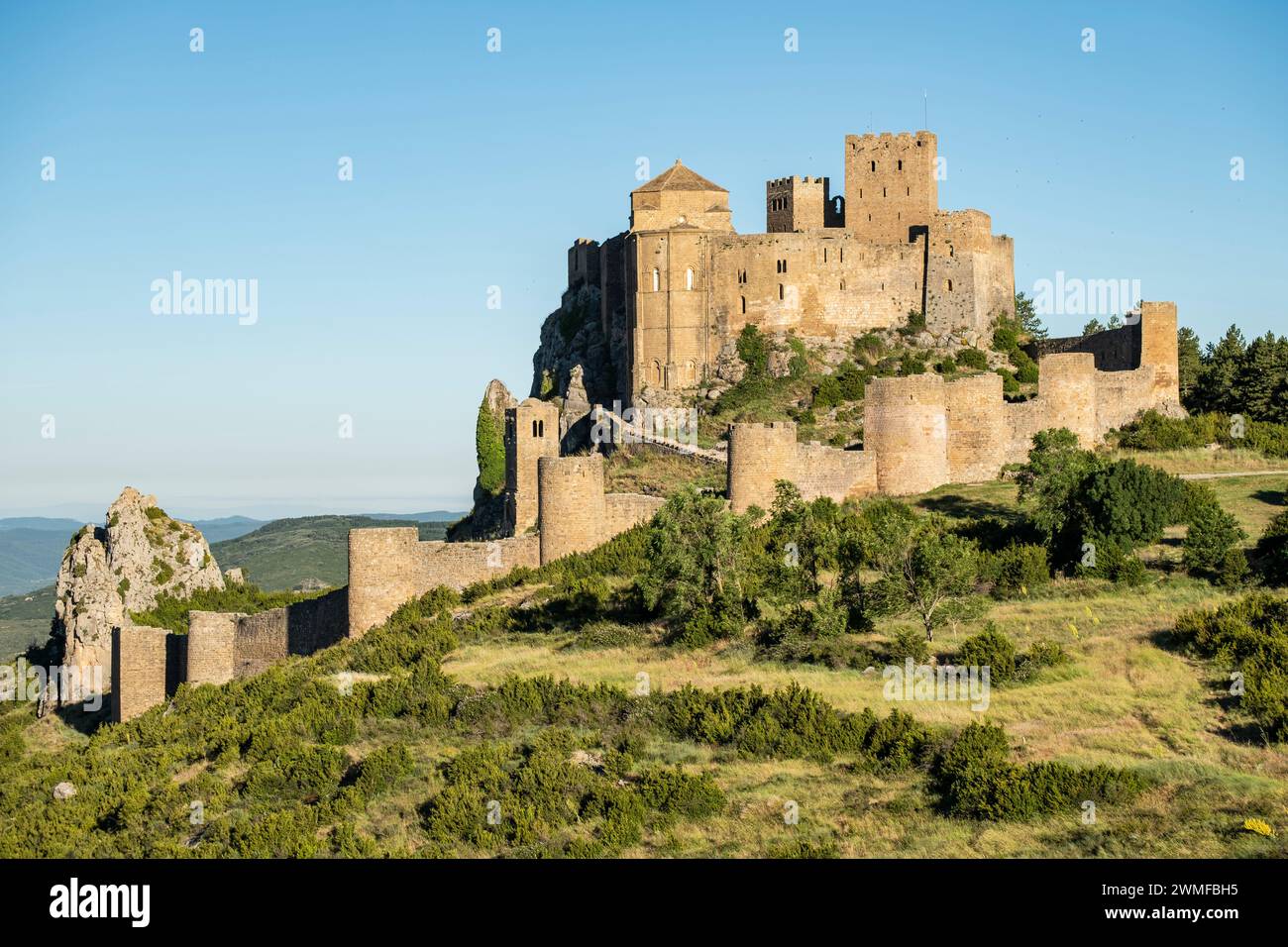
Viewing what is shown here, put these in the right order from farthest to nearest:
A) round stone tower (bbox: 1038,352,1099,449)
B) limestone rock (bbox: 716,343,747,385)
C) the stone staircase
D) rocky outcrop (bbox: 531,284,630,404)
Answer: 1. rocky outcrop (bbox: 531,284,630,404)
2. limestone rock (bbox: 716,343,747,385)
3. the stone staircase
4. round stone tower (bbox: 1038,352,1099,449)

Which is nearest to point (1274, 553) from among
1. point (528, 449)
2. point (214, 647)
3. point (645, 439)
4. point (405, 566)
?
point (405, 566)

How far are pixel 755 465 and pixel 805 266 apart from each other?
19980mm

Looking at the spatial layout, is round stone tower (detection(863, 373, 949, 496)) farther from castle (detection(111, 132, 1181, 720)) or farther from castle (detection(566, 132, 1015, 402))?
castle (detection(566, 132, 1015, 402))

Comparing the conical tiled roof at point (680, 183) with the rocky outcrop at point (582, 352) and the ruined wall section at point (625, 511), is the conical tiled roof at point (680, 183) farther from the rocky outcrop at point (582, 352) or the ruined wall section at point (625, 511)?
the ruined wall section at point (625, 511)

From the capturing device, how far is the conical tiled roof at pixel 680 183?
5384 cm

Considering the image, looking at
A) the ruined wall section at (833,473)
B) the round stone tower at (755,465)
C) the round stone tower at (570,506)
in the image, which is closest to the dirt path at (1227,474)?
the ruined wall section at (833,473)

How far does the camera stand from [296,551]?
11425 centimetres

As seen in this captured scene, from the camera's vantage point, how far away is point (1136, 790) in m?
19.3

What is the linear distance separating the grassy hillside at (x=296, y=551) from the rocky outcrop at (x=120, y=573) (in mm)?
29031

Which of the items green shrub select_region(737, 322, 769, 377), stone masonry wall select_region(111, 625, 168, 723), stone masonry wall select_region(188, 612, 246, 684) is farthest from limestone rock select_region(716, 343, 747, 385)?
stone masonry wall select_region(111, 625, 168, 723)

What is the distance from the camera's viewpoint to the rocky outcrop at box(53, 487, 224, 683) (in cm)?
4388

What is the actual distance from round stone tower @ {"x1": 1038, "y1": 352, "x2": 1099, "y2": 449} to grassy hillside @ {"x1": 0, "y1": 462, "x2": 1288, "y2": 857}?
26.2ft

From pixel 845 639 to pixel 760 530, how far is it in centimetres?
643

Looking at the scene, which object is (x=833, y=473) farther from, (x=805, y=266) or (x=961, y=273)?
(x=961, y=273)
